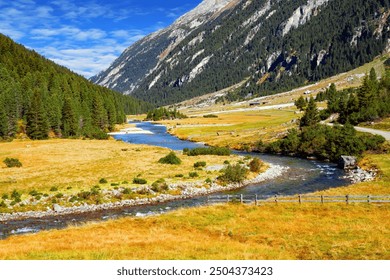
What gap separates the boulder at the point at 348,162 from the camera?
6768 cm

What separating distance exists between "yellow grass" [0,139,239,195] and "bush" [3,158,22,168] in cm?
86

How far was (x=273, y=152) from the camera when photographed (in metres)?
90.9

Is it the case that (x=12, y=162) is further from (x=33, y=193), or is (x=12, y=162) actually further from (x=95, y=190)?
(x=95, y=190)

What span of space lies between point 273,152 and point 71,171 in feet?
163

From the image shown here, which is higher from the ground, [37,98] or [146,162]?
[37,98]

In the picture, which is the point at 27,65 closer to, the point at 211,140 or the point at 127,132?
the point at 127,132

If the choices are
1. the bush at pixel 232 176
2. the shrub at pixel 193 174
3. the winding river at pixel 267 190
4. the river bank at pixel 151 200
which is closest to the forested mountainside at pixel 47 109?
the winding river at pixel 267 190

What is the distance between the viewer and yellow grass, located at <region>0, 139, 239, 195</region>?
2107 inches

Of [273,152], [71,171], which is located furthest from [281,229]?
[273,152]

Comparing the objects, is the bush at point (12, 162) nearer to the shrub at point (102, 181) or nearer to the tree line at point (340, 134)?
the shrub at point (102, 181)

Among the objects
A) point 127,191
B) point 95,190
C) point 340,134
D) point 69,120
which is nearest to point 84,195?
point 95,190

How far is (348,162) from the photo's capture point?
67.8 meters

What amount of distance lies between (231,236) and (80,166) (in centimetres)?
4507

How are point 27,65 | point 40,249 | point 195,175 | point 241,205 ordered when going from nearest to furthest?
point 40,249 < point 241,205 < point 195,175 < point 27,65
